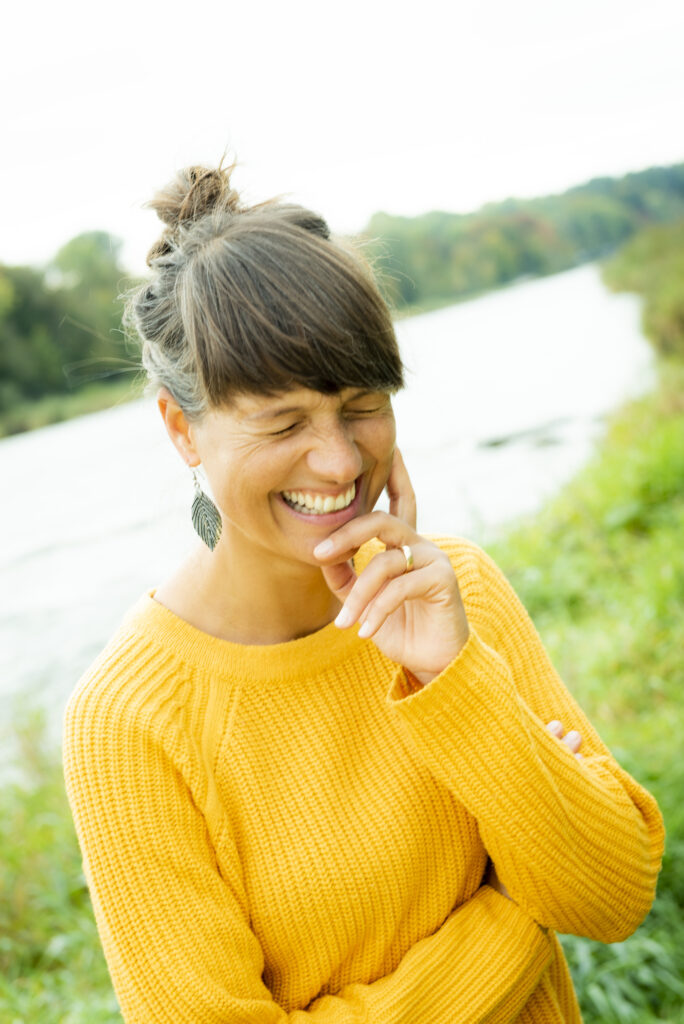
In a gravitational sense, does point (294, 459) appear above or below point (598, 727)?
above

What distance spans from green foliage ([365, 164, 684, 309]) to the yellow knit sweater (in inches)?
205

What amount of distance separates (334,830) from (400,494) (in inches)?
22.4

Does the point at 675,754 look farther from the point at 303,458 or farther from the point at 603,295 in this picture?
the point at 603,295

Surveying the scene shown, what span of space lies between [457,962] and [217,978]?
15.8 inches

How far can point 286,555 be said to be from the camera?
1.37 meters

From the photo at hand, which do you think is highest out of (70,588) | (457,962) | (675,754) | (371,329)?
(371,329)

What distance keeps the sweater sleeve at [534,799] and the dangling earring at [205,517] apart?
0.39 m

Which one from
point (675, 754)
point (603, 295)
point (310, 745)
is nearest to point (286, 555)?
point (310, 745)

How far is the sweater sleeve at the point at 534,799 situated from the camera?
130cm

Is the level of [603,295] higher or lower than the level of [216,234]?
lower

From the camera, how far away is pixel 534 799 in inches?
51.3

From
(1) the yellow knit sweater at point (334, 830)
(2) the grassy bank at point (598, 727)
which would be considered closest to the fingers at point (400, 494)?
(1) the yellow knit sweater at point (334, 830)

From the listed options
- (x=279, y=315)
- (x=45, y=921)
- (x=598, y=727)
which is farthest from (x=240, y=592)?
(x=598, y=727)

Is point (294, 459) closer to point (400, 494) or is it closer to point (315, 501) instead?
point (315, 501)
